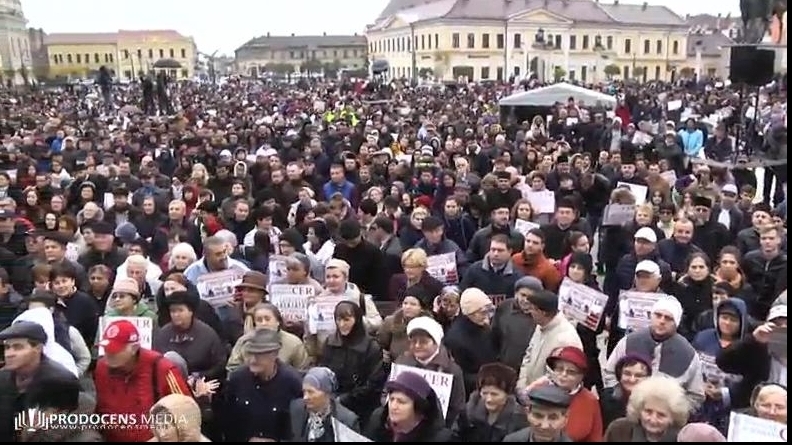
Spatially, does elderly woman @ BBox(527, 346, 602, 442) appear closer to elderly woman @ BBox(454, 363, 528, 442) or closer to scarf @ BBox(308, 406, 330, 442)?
elderly woman @ BBox(454, 363, 528, 442)

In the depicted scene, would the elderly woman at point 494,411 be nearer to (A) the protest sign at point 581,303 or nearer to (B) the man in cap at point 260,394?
(B) the man in cap at point 260,394

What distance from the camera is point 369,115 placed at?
25.0 meters

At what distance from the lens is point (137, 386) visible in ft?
14.3

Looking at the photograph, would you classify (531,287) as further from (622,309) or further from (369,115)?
(369,115)

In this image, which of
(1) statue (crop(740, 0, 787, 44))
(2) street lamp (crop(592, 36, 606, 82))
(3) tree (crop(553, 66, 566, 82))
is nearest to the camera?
(1) statue (crop(740, 0, 787, 44))

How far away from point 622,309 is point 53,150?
13157mm

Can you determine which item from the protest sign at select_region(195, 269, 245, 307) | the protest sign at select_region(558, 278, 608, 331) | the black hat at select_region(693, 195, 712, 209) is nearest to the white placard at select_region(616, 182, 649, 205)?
the black hat at select_region(693, 195, 712, 209)

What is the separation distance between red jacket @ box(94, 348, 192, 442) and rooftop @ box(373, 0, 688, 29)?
88.7 meters

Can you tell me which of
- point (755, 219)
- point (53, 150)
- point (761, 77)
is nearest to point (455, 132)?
point (53, 150)

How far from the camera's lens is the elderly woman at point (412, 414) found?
3.87 metres

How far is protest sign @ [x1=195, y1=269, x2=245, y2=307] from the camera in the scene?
20.6 ft

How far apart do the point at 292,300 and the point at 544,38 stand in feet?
274

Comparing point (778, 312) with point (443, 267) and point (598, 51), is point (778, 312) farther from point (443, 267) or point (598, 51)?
point (598, 51)

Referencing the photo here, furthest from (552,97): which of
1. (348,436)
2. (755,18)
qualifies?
(348,436)
